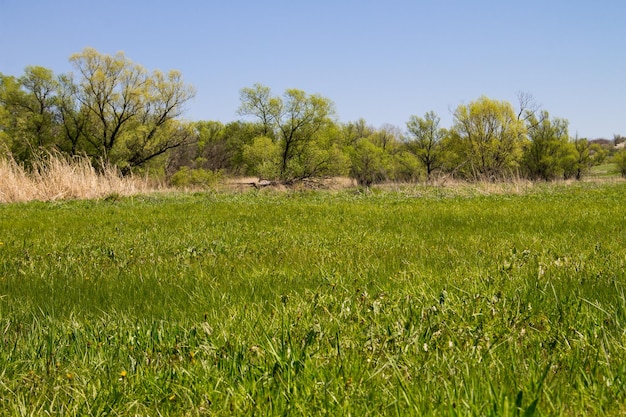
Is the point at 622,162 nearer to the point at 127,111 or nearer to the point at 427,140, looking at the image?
the point at 427,140

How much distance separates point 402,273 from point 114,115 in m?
49.9

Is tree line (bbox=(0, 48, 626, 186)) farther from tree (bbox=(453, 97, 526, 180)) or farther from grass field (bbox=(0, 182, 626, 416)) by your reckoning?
grass field (bbox=(0, 182, 626, 416))

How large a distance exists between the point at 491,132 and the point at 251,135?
95.6ft

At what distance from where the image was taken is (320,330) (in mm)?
2293

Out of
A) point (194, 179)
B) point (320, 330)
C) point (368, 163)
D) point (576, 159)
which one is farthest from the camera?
point (368, 163)

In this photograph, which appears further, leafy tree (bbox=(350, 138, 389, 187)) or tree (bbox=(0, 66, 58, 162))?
leafy tree (bbox=(350, 138, 389, 187))

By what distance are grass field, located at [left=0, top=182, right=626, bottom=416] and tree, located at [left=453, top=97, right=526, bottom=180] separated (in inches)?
1933

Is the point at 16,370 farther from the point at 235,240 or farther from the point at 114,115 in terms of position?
the point at 114,115

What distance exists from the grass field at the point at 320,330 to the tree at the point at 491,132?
49092mm

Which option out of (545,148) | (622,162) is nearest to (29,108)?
(545,148)

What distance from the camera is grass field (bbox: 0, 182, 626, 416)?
5.33ft

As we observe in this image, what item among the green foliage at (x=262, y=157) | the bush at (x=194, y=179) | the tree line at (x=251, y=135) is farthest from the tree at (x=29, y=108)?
the green foliage at (x=262, y=157)

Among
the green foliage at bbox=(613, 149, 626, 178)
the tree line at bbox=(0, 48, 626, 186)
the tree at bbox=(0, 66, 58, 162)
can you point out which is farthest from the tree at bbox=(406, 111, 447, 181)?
the tree at bbox=(0, 66, 58, 162)

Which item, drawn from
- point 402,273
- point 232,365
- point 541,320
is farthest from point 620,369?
point 402,273
